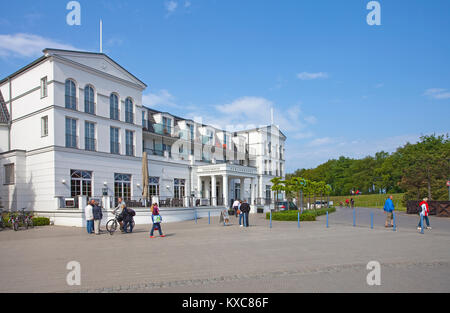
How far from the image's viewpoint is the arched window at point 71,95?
24828 mm

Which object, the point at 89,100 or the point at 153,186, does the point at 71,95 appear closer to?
the point at 89,100

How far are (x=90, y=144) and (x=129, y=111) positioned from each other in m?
4.99

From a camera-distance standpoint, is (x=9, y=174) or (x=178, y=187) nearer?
(x=9, y=174)

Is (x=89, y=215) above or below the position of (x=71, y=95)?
below

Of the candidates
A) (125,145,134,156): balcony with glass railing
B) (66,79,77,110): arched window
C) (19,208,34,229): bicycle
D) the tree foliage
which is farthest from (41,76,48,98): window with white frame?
the tree foliage

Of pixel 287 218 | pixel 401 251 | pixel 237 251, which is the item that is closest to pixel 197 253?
pixel 237 251

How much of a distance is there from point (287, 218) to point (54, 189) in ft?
52.2

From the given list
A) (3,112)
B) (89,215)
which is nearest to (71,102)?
(3,112)

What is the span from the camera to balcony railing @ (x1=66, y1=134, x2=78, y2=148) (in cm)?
2448

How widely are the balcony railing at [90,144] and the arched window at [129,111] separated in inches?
153

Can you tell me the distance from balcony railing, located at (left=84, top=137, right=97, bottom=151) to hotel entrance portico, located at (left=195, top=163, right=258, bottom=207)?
40.6ft

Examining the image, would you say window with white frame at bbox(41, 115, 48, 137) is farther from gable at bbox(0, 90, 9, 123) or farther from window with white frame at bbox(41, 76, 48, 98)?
gable at bbox(0, 90, 9, 123)

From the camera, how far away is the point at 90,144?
85.4ft

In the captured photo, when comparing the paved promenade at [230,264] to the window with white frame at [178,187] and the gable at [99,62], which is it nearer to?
the gable at [99,62]
